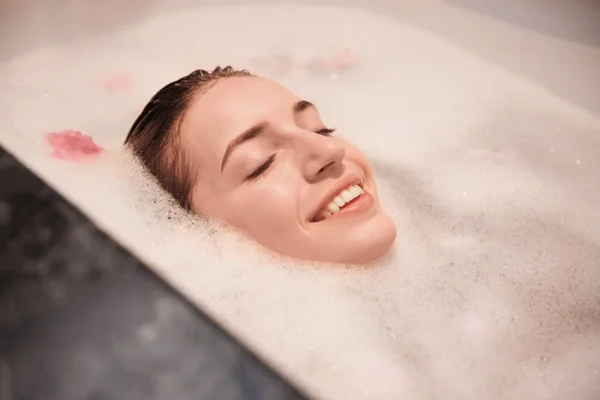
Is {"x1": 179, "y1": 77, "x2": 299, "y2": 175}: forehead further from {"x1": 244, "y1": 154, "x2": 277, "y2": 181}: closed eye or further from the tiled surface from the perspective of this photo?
the tiled surface

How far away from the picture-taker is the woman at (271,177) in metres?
0.82

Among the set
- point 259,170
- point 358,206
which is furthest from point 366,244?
point 259,170

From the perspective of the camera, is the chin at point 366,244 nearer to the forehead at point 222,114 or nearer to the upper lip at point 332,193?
the upper lip at point 332,193

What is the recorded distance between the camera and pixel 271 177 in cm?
82

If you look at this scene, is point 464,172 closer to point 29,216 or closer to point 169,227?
point 169,227

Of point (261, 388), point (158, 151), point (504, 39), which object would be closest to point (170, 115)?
point (158, 151)

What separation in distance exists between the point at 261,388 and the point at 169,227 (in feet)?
1.08

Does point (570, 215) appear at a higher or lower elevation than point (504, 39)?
lower

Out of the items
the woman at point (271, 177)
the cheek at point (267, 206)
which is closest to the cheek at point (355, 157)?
the woman at point (271, 177)

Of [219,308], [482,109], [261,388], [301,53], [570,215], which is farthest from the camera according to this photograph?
[301,53]

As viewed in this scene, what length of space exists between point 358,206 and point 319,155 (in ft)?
0.28

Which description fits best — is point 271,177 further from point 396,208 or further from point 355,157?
point 396,208

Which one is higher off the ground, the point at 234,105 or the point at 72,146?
the point at 234,105

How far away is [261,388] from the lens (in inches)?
23.5
